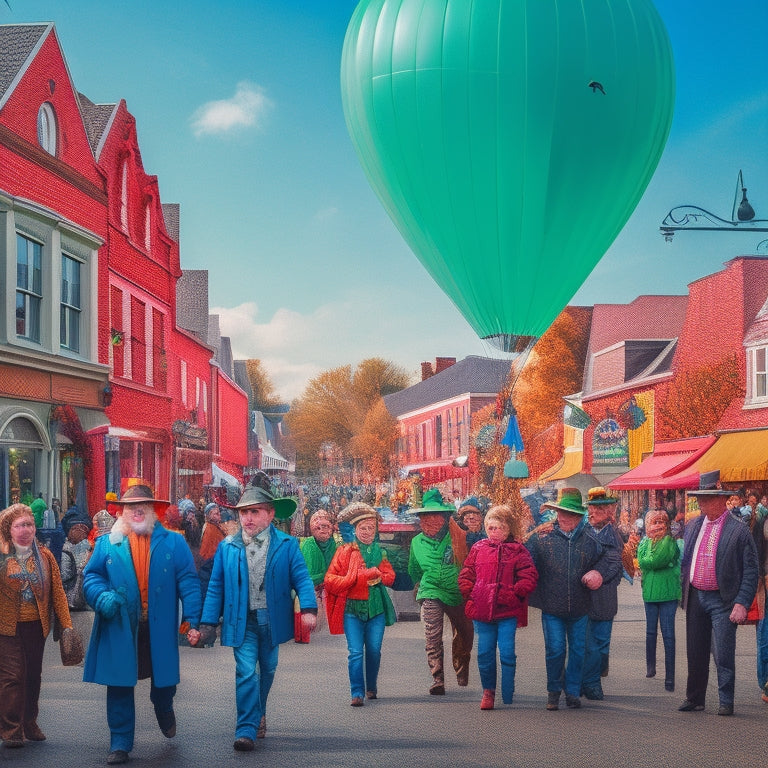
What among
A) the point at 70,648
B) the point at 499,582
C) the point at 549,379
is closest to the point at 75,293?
the point at 499,582

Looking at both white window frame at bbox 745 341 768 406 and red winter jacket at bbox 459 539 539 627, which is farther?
white window frame at bbox 745 341 768 406

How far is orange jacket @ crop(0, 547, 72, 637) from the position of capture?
737cm

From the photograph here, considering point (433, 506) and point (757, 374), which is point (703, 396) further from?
point (433, 506)

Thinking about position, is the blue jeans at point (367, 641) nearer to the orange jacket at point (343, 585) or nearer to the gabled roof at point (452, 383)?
the orange jacket at point (343, 585)

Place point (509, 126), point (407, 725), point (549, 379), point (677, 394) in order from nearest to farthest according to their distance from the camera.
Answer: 1. point (407, 725)
2. point (509, 126)
3. point (677, 394)
4. point (549, 379)

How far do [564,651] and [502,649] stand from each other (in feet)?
1.55

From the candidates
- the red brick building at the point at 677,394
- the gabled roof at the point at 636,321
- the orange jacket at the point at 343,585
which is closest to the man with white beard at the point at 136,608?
the orange jacket at the point at 343,585

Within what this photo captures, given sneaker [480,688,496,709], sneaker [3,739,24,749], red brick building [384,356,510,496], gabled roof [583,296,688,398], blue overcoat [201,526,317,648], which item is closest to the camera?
sneaker [3,739,24,749]

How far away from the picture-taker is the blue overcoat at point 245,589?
7.36 meters

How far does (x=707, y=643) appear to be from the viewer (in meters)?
8.66

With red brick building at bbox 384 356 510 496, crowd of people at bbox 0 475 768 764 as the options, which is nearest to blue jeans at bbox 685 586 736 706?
crowd of people at bbox 0 475 768 764

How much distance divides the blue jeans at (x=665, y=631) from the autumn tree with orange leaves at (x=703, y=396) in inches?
879

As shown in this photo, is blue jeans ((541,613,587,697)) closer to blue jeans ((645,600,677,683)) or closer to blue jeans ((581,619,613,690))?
blue jeans ((581,619,613,690))

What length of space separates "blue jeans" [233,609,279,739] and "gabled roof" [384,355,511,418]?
7841 centimetres
